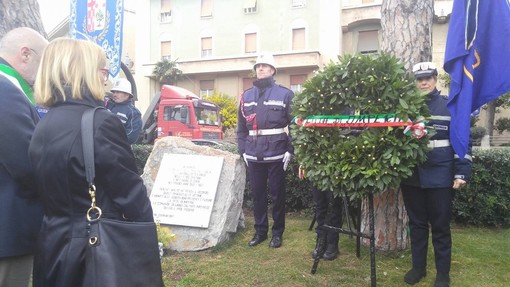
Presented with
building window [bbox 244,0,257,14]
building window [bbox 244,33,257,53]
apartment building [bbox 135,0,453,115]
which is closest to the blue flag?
apartment building [bbox 135,0,453,115]

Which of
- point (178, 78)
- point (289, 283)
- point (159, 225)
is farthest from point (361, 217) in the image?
point (178, 78)

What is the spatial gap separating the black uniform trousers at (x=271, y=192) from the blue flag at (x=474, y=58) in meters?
1.88

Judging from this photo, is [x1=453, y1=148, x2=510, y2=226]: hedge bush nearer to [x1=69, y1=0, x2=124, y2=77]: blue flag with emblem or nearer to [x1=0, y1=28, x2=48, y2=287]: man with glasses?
[x1=0, y1=28, x2=48, y2=287]: man with glasses

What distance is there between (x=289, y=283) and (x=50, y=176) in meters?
2.32

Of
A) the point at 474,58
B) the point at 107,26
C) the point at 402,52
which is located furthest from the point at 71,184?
the point at 107,26

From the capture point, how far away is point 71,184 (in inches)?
70.1

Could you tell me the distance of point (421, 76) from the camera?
342 cm

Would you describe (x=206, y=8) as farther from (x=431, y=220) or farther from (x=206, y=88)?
(x=431, y=220)

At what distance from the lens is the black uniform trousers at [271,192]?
4418 millimetres

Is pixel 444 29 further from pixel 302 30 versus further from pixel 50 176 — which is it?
pixel 50 176

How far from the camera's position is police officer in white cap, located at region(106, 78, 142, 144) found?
18.0 feet

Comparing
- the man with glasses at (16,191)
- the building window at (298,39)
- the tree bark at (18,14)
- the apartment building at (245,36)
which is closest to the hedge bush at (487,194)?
the man with glasses at (16,191)

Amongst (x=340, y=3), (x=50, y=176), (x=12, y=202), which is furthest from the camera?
(x=340, y=3)

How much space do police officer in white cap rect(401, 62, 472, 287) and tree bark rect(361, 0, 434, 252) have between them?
58cm
